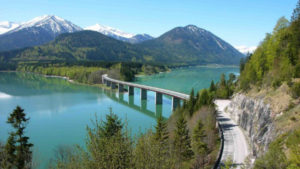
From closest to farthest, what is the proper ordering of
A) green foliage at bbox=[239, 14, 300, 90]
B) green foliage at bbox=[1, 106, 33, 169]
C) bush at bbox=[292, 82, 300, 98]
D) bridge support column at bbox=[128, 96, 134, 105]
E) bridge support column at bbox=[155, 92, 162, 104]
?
1. green foliage at bbox=[1, 106, 33, 169]
2. bush at bbox=[292, 82, 300, 98]
3. green foliage at bbox=[239, 14, 300, 90]
4. bridge support column at bbox=[155, 92, 162, 104]
5. bridge support column at bbox=[128, 96, 134, 105]

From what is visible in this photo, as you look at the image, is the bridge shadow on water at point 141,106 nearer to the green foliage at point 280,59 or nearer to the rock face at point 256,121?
the rock face at point 256,121

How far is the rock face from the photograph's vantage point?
24.6m

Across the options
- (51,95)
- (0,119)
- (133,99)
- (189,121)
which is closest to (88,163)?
(189,121)

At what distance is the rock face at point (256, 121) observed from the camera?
24553 millimetres

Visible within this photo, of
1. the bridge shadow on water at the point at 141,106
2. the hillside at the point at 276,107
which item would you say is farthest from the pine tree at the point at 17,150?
the bridge shadow on water at the point at 141,106

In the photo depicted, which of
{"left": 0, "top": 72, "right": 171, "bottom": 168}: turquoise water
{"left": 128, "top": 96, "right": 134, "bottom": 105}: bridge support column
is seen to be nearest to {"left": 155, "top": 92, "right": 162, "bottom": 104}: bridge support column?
{"left": 0, "top": 72, "right": 171, "bottom": 168}: turquoise water

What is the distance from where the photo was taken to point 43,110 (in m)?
63.9

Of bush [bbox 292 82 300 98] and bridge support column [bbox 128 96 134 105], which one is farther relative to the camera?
bridge support column [bbox 128 96 134 105]

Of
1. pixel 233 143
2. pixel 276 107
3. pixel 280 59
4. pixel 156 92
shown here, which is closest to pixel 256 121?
pixel 233 143

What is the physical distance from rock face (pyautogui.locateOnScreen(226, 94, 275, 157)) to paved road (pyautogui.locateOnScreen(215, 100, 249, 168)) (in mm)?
1042

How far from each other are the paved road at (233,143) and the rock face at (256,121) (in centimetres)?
104

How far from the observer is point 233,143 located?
104 ft

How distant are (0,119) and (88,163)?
177 feet

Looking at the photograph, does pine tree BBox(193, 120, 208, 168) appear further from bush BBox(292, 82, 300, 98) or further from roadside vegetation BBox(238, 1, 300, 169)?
bush BBox(292, 82, 300, 98)
